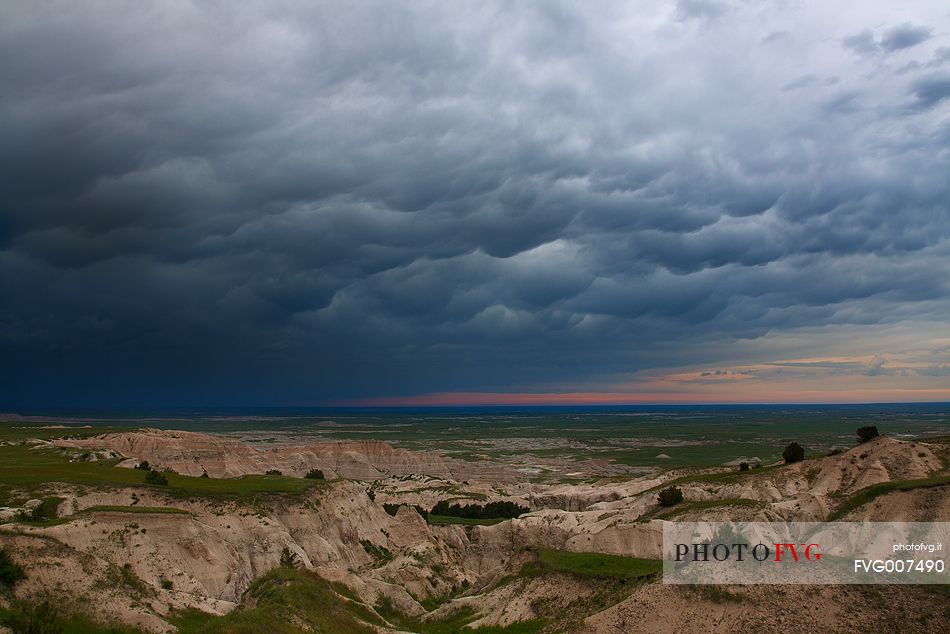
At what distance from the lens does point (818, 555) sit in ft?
89.1

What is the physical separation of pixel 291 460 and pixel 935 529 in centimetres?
11095

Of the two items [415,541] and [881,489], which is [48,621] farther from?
[415,541]

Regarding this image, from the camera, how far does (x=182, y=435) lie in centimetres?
11600

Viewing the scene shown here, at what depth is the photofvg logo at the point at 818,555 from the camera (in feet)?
84.8

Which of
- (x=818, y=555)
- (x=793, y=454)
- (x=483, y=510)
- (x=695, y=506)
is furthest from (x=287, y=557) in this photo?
(x=793, y=454)

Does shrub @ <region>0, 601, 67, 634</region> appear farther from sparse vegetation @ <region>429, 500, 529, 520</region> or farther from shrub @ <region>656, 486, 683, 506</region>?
sparse vegetation @ <region>429, 500, 529, 520</region>

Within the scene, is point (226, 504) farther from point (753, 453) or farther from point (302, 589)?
point (753, 453)

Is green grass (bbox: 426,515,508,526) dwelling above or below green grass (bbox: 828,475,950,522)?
below

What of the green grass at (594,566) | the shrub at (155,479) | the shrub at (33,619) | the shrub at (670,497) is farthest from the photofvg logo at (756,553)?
the shrub at (155,479)

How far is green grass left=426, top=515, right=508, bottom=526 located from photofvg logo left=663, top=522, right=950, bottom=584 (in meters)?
32.0

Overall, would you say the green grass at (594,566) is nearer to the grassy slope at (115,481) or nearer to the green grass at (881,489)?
the green grass at (881,489)

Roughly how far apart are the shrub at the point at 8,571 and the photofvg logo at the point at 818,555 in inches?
1055

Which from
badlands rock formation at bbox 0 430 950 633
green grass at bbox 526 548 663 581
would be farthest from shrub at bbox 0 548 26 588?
green grass at bbox 526 548 663 581

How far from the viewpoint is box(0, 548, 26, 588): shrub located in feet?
83.9
